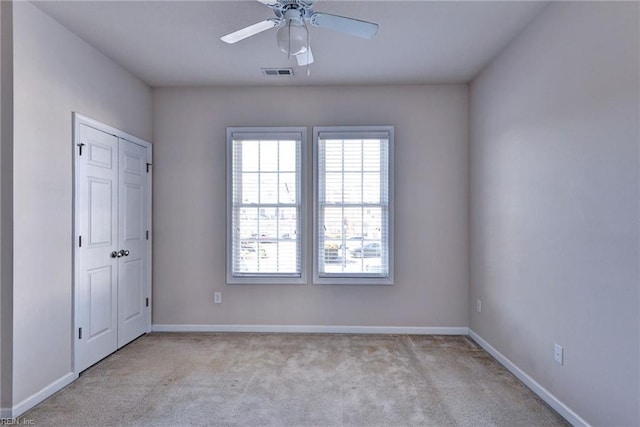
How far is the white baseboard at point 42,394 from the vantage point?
232 cm

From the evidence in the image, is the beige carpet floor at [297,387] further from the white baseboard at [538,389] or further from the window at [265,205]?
the window at [265,205]

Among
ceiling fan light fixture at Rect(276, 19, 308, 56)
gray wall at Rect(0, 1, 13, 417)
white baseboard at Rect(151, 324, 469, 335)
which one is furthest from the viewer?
white baseboard at Rect(151, 324, 469, 335)

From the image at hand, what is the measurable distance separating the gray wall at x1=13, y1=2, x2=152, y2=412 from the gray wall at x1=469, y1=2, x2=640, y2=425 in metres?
3.57

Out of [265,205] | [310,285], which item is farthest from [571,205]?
[265,205]

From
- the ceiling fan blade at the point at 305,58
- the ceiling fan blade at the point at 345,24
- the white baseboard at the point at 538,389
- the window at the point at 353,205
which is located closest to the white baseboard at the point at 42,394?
the window at the point at 353,205

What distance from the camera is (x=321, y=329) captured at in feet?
12.9

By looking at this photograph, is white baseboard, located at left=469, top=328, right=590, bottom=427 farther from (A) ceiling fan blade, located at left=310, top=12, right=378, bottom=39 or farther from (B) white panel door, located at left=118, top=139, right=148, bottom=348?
(B) white panel door, located at left=118, top=139, right=148, bottom=348

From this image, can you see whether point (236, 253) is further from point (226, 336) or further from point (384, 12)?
point (384, 12)

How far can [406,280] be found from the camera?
3930 millimetres

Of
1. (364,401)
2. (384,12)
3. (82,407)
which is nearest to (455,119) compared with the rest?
(384,12)

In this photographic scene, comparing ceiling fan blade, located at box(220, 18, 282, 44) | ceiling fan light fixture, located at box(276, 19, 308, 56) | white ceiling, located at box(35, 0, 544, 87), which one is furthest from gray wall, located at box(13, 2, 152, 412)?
ceiling fan light fixture, located at box(276, 19, 308, 56)

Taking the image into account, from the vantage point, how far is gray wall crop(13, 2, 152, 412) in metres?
2.33

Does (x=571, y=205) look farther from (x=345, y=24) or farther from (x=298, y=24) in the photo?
(x=298, y=24)

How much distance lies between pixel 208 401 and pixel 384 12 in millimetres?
3050
